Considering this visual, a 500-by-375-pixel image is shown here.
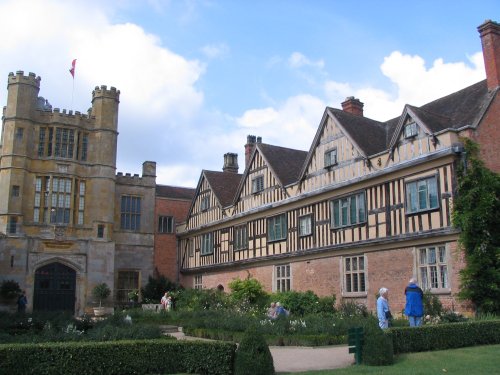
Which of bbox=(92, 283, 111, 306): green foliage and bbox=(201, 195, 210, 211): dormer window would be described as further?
bbox=(201, 195, 210, 211): dormer window

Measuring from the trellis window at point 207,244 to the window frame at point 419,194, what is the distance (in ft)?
53.9

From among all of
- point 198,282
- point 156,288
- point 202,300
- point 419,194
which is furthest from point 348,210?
point 156,288

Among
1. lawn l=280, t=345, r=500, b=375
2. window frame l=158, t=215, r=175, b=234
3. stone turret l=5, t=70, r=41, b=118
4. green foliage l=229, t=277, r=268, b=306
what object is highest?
stone turret l=5, t=70, r=41, b=118

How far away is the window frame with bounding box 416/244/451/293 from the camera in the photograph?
17.9 metres

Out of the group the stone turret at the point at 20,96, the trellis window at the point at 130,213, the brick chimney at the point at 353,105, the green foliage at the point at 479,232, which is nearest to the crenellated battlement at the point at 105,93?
the stone turret at the point at 20,96

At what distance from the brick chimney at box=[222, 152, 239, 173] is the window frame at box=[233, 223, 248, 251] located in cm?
1095

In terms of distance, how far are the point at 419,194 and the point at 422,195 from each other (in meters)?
0.13

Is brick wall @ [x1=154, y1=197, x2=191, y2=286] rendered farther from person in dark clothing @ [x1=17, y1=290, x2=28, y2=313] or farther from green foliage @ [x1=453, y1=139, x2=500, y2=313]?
green foliage @ [x1=453, y1=139, x2=500, y2=313]

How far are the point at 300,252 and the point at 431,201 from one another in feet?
25.4

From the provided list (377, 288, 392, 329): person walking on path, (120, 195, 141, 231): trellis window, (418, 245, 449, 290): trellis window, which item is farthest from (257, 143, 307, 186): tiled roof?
(377, 288, 392, 329): person walking on path

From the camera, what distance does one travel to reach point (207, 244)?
3428cm

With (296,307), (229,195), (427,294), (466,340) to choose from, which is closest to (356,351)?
(466,340)

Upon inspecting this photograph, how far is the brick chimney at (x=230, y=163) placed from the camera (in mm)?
41278

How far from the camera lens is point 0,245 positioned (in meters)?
30.0
